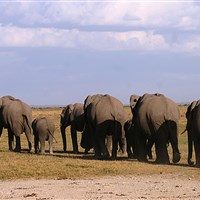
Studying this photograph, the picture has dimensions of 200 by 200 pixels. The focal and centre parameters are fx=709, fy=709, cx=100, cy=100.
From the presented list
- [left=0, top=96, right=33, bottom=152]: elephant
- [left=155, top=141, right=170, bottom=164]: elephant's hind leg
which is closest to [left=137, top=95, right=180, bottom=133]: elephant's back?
[left=155, top=141, right=170, bottom=164]: elephant's hind leg

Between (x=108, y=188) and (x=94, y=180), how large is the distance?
1922 mm

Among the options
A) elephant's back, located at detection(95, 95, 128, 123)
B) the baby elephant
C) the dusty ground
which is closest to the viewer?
the dusty ground

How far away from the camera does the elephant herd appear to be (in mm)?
23906

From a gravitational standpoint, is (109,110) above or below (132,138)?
above

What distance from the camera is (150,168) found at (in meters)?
21.3

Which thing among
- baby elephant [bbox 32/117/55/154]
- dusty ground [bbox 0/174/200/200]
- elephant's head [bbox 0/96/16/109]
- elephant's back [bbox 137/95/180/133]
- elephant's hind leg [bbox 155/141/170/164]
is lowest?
dusty ground [bbox 0/174/200/200]

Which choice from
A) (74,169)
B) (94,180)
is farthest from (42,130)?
(94,180)

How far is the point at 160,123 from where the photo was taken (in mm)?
23906

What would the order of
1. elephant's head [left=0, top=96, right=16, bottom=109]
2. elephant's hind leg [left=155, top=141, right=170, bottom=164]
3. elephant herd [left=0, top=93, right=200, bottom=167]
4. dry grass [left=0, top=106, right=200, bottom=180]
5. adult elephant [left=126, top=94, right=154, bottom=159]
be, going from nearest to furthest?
dry grass [left=0, top=106, right=200, bottom=180], elephant's hind leg [left=155, top=141, right=170, bottom=164], elephant herd [left=0, top=93, right=200, bottom=167], adult elephant [left=126, top=94, right=154, bottom=159], elephant's head [left=0, top=96, right=16, bottom=109]

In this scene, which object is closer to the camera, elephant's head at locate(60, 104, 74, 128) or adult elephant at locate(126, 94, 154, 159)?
adult elephant at locate(126, 94, 154, 159)

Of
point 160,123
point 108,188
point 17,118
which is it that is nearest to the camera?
point 108,188

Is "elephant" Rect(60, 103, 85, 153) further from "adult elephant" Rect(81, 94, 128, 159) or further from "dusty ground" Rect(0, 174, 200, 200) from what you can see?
"dusty ground" Rect(0, 174, 200, 200)

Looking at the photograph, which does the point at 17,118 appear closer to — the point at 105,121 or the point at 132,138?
the point at 132,138

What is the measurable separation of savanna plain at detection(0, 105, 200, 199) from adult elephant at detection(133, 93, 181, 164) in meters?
1.14
